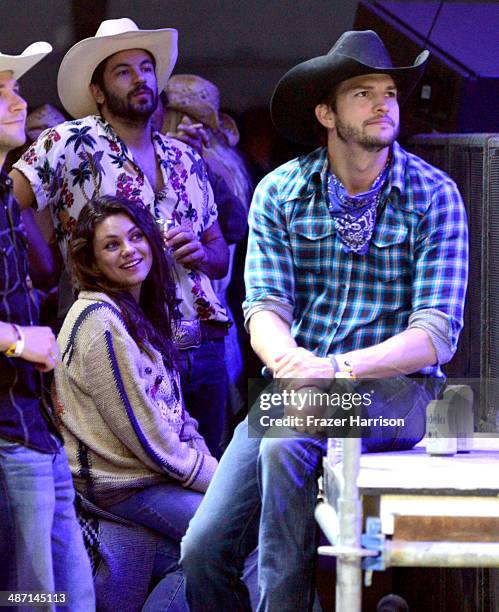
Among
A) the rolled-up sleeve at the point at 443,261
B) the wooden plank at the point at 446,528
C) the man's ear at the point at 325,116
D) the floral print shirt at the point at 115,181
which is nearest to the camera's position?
the wooden plank at the point at 446,528

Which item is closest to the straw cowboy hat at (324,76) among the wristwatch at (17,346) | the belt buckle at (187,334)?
the belt buckle at (187,334)

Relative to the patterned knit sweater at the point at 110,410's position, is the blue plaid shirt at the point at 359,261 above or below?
above

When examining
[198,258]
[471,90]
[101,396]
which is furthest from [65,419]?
[471,90]

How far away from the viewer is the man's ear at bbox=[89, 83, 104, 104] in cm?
369

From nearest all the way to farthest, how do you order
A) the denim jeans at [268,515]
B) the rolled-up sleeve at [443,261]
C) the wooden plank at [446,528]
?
1. the wooden plank at [446,528]
2. the denim jeans at [268,515]
3. the rolled-up sleeve at [443,261]

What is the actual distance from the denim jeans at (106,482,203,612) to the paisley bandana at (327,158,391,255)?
859 mm

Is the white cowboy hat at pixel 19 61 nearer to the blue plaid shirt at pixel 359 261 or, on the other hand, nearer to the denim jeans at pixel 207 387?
the blue plaid shirt at pixel 359 261

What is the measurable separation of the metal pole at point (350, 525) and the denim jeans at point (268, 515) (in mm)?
291

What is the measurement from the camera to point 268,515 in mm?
2939

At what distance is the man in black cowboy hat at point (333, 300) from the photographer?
2.98 m

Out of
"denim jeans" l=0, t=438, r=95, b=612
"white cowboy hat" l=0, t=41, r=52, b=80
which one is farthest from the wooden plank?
"white cowboy hat" l=0, t=41, r=52, b=80

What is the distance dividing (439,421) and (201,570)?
682 mm

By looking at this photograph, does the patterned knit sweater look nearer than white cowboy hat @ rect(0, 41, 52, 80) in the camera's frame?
No

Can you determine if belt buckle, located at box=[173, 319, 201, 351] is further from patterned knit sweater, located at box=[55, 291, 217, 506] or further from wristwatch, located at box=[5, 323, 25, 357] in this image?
wristwatch, located at box=[5, 323, 25, 357]
